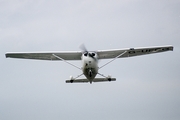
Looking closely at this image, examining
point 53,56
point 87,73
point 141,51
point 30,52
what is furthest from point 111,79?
point 30,52

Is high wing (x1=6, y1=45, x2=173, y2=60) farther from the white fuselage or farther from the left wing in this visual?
the white fuselage

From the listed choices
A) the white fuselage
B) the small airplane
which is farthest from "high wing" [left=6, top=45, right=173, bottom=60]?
the white fuselage

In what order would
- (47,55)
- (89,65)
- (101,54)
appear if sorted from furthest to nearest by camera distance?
1. (47,55)
2. (101,54)
3. (89,65)

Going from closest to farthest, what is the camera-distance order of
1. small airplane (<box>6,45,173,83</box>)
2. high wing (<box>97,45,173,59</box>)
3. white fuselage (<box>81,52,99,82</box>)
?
1. white fuselage (<box>81,52,99,82</box>)
2. small airplane (<box>6,45,173,83</box>)
3. high wing (<box>97,45,173,59</box>)

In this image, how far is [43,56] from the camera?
87.8ft

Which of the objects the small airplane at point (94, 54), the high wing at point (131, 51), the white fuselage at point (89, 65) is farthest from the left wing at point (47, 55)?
A: the white fuselage at point (89, 65)

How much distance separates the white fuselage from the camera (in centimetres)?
2247

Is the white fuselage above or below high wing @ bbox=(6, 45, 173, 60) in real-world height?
below

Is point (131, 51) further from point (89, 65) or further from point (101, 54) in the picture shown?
point (89, 65)

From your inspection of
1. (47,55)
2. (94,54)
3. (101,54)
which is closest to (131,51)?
(101,54)

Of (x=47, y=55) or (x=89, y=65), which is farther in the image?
(x=47, y=55)

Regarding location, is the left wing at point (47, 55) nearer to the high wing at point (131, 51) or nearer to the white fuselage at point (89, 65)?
the high wing at point (131, 51)

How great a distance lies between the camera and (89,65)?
2250cm

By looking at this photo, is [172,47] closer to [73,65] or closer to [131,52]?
[131,52]
